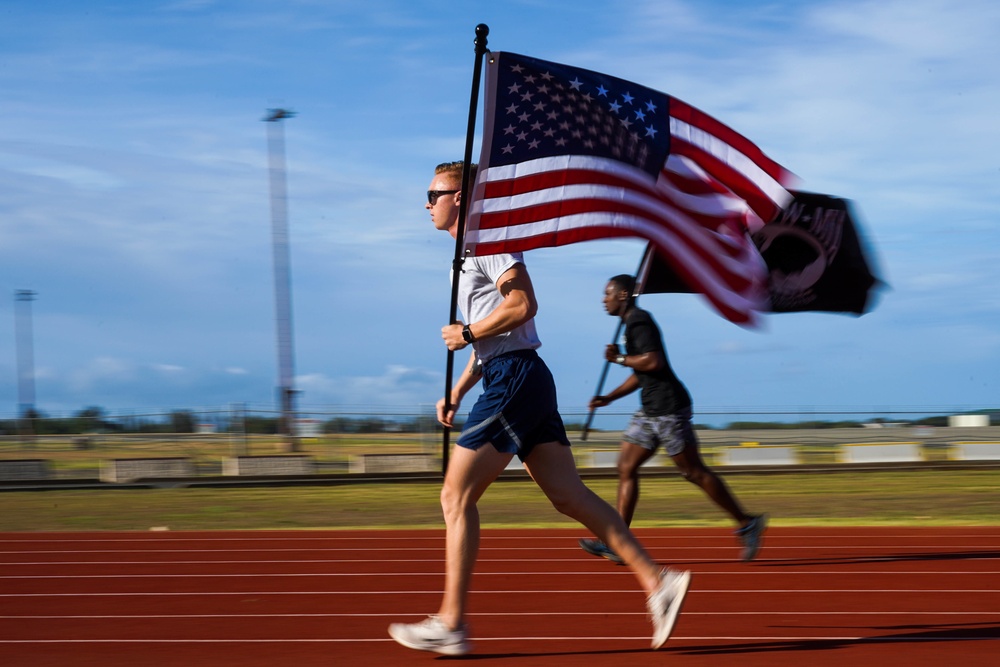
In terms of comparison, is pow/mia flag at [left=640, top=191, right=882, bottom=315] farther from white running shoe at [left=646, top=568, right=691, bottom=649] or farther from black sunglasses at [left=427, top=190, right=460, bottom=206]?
white running shoe at [left=646, top=568, right=691, bottom=649]

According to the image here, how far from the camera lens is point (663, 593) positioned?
489cm

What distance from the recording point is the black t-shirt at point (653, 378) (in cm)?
776

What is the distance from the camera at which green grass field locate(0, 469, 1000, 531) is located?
12.2 meters

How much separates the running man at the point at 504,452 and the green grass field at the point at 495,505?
6.40 m

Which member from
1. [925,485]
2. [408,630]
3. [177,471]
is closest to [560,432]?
[408,630]

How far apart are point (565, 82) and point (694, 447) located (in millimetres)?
2740

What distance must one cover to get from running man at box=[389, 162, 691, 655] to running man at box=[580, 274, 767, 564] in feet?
8.63

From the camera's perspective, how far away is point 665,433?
767cm

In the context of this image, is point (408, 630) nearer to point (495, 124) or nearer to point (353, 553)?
point (495, 124)

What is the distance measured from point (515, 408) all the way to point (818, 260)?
5384mm

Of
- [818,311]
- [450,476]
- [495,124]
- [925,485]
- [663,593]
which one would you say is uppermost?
[495,124]

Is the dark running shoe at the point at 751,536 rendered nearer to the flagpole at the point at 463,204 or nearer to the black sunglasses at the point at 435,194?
the flagpole at the point at 463,204

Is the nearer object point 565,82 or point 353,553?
point 565,82

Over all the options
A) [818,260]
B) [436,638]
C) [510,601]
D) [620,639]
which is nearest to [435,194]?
[436,638]
